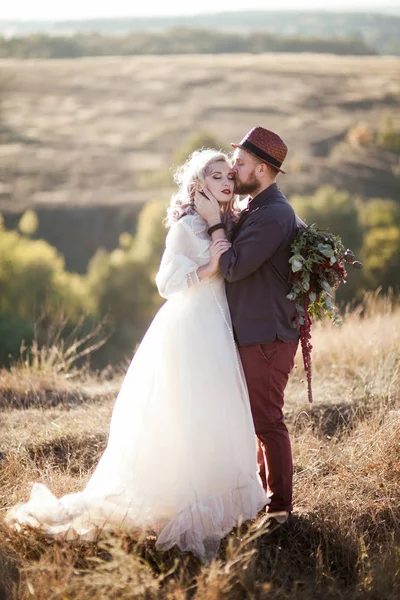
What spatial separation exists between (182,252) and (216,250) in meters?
0.23

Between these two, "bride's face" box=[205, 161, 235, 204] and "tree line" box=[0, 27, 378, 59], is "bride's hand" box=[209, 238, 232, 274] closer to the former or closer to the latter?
"bride's face" box=[205, 161, 235, 204]

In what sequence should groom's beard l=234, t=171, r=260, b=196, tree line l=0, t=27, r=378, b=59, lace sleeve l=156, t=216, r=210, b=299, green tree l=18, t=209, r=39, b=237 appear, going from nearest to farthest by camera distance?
lace sleeve l=156, t=216, r=210, b=299
groom's beard l=234, t=171, r=260, b=196
green tree l=18, t=209, r=39, b=237
tree line l=0, t=27, r=378, b=59

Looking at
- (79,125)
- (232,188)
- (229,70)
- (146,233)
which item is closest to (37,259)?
(146,233)

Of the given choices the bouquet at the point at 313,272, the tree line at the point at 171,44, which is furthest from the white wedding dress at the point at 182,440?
the tree line at the point at 171,44

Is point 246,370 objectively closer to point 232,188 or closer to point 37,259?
point 232,188

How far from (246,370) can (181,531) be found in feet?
3.06

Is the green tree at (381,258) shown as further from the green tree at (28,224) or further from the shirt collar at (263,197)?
the shirt collar at (263,197)

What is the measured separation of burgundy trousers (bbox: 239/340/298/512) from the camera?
12.1 ft

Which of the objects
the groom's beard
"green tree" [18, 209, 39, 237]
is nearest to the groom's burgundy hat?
the groom's beard

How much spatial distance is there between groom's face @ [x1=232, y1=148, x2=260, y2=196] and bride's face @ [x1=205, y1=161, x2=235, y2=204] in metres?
0.06

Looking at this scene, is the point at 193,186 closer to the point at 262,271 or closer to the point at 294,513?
the point at 262,271

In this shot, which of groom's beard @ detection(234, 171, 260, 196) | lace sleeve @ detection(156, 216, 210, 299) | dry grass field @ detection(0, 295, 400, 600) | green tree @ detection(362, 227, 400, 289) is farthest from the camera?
green tree @ detection(362, 227, 400, 289)

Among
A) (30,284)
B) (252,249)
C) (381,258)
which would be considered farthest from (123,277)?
(252,249)

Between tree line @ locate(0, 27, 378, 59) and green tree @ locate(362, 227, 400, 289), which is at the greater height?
tree line @ locate(0, 27, 378, 59)
